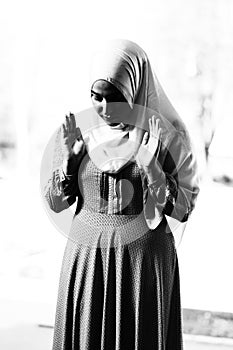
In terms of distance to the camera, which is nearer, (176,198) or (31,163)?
(176,198)

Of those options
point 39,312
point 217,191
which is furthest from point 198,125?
point 39,312

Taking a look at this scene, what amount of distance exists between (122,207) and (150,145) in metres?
0.18

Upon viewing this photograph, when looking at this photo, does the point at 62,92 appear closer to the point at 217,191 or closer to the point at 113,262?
the point at 217,191

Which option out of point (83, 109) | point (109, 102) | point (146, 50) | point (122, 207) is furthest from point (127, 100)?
point (146, 50)

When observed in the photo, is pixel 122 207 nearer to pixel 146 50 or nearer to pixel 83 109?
pixel 83 109

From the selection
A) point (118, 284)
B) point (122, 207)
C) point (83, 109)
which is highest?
point (83, 109)

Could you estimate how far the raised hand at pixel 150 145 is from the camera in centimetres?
151

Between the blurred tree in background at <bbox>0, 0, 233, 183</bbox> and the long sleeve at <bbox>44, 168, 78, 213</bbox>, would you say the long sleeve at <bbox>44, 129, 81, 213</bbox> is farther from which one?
the blurred tree in background at <bbox>0, 0, 233, 183</bbox>

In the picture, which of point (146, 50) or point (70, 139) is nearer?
point (70, 139)

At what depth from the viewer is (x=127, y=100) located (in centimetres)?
151

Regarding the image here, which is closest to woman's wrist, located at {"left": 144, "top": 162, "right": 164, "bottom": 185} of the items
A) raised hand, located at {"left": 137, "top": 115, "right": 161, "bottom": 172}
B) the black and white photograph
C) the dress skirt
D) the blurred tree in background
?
raised hand, located at {"left": 137, "top": 115, "right": 161, "bottom": 172}

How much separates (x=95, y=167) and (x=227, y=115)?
1.25 metres

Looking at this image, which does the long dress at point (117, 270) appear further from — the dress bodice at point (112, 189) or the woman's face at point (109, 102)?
the woman's face at point (109, 102)

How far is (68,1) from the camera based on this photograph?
104 inches
